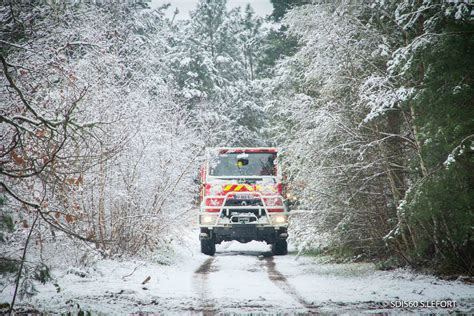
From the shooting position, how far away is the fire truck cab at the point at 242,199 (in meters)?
12.4

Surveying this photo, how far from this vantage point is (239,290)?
22.7ft

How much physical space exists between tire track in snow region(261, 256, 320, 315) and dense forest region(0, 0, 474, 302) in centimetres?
103

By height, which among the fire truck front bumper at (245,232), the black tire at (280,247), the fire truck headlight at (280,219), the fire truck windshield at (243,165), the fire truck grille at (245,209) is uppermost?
the fire truck windshield at (243,165)

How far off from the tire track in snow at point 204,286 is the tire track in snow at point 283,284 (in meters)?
1.20

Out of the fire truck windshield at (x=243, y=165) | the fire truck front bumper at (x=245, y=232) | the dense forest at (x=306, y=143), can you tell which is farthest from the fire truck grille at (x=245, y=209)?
the dense forest at (x=306, y=143)

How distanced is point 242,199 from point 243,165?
44.5 inches

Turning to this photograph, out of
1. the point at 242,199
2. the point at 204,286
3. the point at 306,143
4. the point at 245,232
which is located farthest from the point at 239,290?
the point at 242,199

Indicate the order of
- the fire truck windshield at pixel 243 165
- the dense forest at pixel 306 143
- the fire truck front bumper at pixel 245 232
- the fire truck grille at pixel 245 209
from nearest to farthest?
the dense forest at pixel 306 143 < the fire truck front bumper at pixel 245 232 < the fire truck grille at pixel 245 209 < the fire truck windshield at pixel 243 165

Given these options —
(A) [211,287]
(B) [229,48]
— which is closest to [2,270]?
(A) [211,287]

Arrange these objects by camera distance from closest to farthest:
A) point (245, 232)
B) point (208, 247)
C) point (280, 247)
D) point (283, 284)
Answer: point (283, 284), point (245, 232), point (208, 247), point (280, 247)

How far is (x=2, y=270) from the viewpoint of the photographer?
4867 millimetres

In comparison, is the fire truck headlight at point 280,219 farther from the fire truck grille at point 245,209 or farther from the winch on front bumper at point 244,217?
the fire truck grille at point 245,209

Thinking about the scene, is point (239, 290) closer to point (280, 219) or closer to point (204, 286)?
point (204, 286)

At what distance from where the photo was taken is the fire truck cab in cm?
1236
